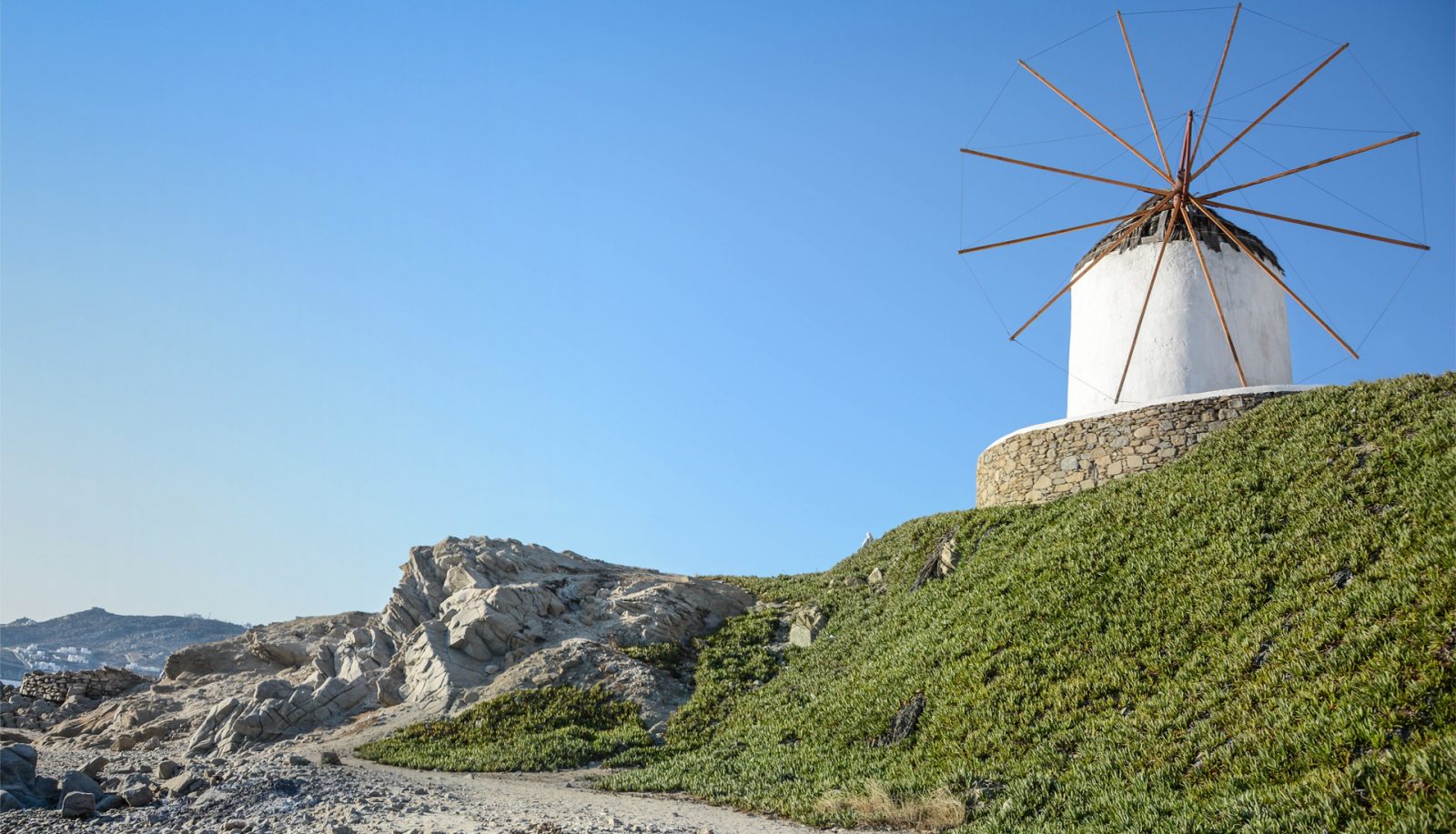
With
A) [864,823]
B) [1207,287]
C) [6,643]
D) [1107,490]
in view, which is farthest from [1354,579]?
[6,643]

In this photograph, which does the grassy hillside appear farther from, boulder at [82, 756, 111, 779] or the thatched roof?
boulder at [82, 756, 111, 779]

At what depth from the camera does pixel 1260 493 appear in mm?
19609

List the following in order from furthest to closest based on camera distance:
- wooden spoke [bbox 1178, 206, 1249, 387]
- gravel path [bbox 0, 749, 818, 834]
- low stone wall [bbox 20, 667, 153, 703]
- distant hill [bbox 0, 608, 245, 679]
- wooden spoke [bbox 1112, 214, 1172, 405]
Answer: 1. distant hill [bbox 0, 608, 245, 679]
2. low stone wall [bbox 20, 667, 153, 703]
3. wooden spoke [bbox 1112, 214, 1172, 405]
4. wooden spoke [bbox 1178, 206, 1249, 387]
5. gravel path [bbox 0, 749, 818, 834]

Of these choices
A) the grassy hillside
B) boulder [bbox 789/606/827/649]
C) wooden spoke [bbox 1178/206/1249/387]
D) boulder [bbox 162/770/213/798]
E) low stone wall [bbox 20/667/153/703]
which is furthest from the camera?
low stone wall [bbox 20/667/153/703]

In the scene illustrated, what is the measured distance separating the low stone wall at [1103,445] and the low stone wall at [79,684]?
109 feet

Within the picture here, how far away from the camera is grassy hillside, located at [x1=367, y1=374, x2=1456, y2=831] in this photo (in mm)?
11102

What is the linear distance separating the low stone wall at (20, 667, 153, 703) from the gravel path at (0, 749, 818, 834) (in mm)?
18804

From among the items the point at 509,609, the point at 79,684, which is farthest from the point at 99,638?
the point at 509,609

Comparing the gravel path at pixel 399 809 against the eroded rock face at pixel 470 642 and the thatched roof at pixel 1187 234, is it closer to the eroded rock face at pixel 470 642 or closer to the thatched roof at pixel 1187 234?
the eroded rock face at pixel 470 642

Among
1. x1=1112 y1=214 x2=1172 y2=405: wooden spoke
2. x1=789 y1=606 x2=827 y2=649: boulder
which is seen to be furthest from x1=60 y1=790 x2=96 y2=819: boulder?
x1=1112 y1=214 x2=1172 y2=405: wooden spoke

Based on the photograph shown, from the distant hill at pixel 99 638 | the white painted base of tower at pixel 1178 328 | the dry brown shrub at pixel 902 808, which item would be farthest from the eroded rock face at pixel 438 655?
the distant hill at pixel 99 638

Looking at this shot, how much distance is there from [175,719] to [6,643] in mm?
112308

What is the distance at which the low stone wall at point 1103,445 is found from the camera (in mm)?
26017

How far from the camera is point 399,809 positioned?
1482 cm
